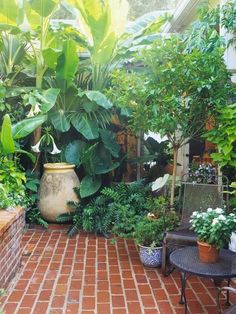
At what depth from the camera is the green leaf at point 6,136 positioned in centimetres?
376

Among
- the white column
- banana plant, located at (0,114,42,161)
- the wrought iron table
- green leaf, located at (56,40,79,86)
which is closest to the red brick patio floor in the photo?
the wrought iron table

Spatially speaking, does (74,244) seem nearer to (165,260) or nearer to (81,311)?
(165,260)

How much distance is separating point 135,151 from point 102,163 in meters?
1.28

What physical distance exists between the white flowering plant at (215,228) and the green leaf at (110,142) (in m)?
2.80

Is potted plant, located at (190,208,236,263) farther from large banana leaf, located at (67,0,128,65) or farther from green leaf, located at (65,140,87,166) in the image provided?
large banana leaf, located at (67,0,128,65)

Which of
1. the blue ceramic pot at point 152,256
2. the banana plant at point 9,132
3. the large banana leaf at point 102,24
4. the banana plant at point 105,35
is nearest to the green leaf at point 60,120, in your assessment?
the banana plant at point 9,132

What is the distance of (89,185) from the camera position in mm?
5414

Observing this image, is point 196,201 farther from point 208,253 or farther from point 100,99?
point 100,99

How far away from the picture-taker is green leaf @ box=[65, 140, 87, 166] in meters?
5.55

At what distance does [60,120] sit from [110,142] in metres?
0.85

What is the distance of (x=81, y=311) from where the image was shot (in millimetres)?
2857

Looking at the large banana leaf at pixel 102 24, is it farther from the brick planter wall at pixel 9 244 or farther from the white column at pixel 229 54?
the brick planter wall at pixel 9 244

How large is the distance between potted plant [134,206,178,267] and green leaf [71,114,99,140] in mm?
1849

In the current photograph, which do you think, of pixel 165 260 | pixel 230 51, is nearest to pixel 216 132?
pixel 230 51
